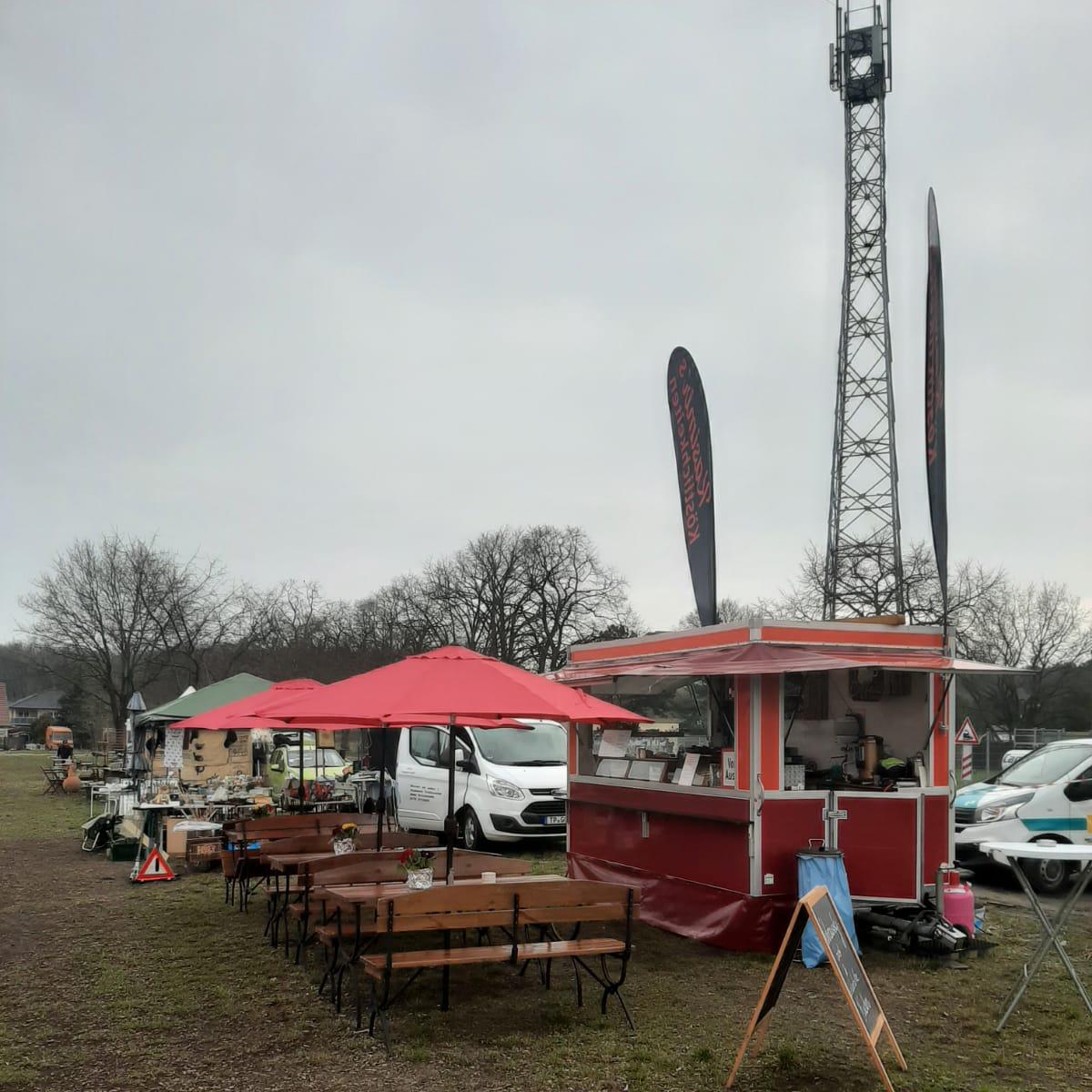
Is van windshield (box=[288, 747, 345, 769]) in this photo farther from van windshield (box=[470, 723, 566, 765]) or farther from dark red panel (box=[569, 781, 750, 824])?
dark red panel (box=[569, 781, 750, 824])

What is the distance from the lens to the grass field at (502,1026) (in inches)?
221

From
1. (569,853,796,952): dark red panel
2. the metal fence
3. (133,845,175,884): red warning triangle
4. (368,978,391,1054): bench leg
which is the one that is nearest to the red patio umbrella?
(368,978,391,1054): bench leg

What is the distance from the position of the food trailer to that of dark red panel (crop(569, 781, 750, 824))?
0.02 metres

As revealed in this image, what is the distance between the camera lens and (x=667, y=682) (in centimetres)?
1012

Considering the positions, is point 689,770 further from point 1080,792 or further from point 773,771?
point 1080,792

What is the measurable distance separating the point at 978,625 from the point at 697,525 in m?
35.9

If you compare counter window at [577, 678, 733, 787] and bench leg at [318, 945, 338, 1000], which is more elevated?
counter window at [577, 678, 733, 787]

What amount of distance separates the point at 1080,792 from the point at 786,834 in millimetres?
5686

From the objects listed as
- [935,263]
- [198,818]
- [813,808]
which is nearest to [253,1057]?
[813,808]

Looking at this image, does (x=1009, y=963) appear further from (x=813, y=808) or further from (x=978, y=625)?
(x=978, y=625)

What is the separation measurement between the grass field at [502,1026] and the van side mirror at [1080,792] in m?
3.39

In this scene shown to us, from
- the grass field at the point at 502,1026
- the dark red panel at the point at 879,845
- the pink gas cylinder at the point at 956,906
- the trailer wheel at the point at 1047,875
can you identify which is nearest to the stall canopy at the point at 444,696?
the grass field at the point at 502,1026

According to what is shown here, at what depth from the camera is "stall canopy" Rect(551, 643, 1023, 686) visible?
8.14m

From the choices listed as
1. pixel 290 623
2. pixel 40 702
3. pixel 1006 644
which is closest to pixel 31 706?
pixel 40 702
